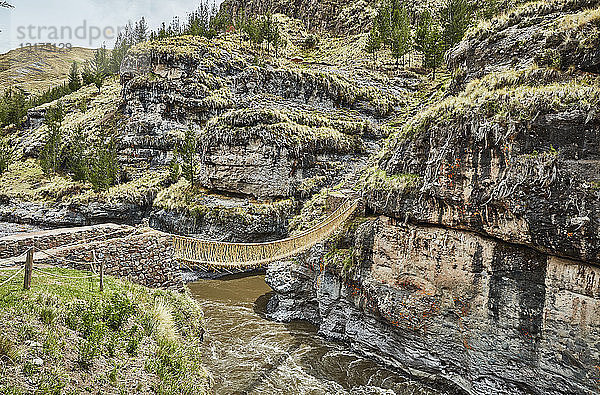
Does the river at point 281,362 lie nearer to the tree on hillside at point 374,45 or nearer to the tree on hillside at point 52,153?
the tree on hillside at point 52,153

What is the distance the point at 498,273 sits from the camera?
946cm

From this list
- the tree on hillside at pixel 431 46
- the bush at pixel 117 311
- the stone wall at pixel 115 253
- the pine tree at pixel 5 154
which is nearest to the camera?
the bush at pixel 117 311

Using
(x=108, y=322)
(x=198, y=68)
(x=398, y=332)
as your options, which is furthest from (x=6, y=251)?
(x=198, y=68)

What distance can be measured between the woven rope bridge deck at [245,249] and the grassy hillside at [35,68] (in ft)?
304

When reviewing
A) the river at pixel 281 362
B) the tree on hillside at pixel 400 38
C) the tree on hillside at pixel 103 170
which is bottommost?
the river at pixel 281 362

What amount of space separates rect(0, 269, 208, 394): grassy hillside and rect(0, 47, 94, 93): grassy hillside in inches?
3718

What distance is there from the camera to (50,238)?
31.3 feet

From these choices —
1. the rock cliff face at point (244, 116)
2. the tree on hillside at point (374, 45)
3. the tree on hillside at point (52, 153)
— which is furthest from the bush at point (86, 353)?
the tree on hillside at point (374, 45)

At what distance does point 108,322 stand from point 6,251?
15.2 feet

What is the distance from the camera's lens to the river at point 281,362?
35.3 ft

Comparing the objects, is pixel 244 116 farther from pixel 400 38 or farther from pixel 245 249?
pixel 400 38

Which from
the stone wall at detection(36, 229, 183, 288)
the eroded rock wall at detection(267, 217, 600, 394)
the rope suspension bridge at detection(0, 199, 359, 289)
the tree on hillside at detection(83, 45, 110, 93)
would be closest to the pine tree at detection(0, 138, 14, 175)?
the tree on hillside at detection(83, 45, 110, 93)

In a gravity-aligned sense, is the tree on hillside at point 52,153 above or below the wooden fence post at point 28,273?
above

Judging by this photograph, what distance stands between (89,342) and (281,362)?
7.76 m
